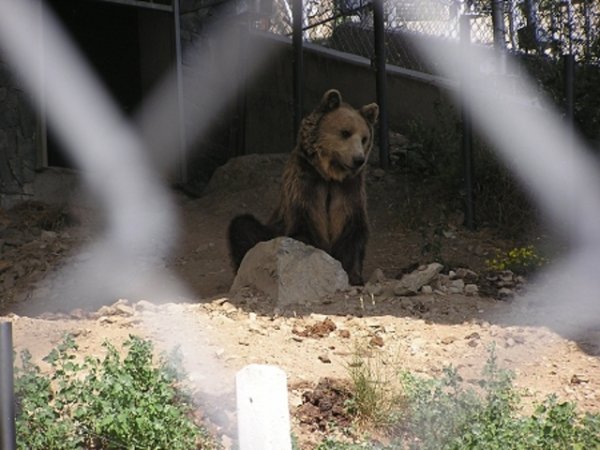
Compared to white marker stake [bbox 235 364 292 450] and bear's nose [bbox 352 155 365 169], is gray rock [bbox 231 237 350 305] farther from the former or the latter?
white marker stake [bbox 235 364 292 450]

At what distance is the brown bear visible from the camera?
7102 millimetres

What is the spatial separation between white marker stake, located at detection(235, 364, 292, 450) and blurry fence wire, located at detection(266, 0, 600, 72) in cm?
538

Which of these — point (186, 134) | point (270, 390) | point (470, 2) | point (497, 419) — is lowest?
point (497, 419)

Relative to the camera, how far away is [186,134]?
10664 millimetres

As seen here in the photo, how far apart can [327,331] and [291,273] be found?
0.79 metres

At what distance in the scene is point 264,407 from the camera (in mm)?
3240

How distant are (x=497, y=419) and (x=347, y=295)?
7.15 feet

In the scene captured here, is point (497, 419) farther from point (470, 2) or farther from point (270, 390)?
point (470, 2)

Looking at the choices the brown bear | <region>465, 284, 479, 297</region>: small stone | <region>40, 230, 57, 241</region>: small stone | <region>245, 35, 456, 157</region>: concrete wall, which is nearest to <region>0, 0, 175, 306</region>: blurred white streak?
<region>40, 230, 57, 241</region>: small stone

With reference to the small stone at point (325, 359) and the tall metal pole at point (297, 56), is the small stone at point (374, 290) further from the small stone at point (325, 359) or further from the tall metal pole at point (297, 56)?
the tall metal pole at point (297, 56)

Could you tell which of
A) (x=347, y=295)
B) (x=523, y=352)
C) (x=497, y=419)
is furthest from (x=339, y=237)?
(x=497, y=419)

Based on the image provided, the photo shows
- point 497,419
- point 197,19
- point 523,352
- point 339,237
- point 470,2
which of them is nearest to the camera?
point 497,419

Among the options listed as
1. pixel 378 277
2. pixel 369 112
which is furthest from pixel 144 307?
pixel 369 112

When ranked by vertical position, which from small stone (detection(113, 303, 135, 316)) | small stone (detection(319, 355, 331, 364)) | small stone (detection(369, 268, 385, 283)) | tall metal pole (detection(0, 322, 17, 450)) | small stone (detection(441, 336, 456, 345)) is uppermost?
tall metal pole (detection(0, 322, 17, 450))
